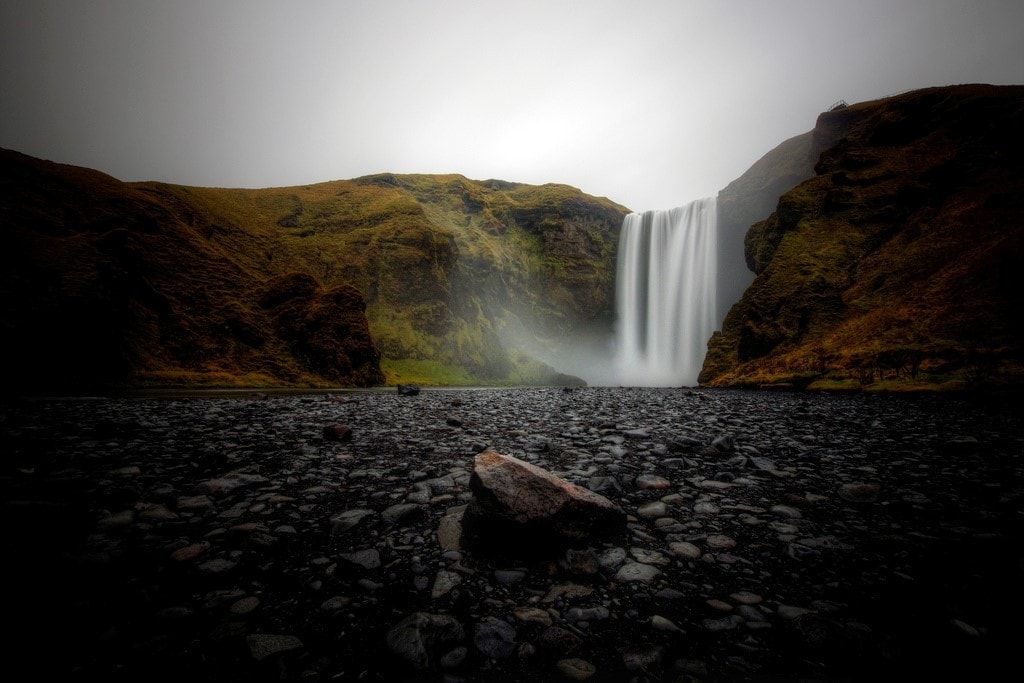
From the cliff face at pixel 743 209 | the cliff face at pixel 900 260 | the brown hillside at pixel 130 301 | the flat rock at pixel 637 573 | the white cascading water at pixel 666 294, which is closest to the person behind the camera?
the flat rock at pixel 637 573

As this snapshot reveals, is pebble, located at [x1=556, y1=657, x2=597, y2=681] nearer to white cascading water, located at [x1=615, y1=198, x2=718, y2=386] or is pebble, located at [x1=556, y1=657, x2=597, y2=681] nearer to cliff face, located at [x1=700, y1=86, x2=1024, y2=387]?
cliff face, located at [x1=700, y1=86, x2=1024, y2=387]

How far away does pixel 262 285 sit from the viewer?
2697 cm

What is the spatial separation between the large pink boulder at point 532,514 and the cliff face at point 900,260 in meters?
17.6

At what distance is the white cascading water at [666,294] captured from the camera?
2087 inches

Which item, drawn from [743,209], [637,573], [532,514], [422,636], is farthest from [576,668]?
[743,209]

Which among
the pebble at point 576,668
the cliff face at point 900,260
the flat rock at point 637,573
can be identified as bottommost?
the flat rock at point 637,573

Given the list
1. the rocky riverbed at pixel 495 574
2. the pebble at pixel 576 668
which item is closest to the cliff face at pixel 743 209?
the rocky riverbed at pixel 495 574

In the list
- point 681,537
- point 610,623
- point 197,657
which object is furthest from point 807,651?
point 197,657

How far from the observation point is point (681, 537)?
102 inches

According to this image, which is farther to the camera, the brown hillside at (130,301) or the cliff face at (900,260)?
the brown hillside at (130,301)

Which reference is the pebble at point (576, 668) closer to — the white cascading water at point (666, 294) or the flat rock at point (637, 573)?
the flat rock at point (637, 573)

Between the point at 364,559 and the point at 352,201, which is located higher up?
the point at 352,201

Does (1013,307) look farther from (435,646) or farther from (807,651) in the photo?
(435,646)

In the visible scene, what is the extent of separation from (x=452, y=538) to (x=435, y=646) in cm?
98
